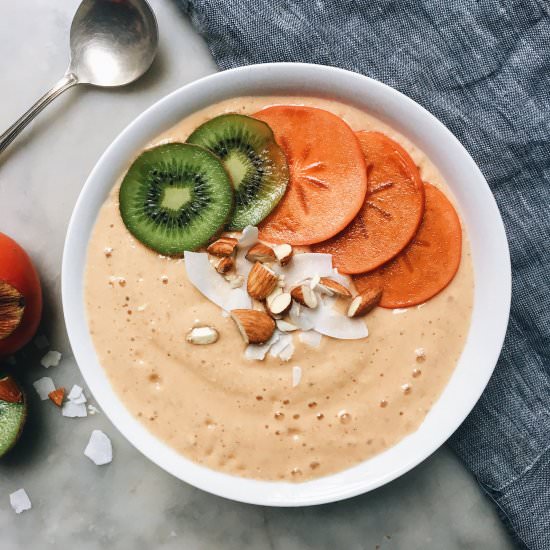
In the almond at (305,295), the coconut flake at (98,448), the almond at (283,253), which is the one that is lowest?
the coconut flake at (98,448)

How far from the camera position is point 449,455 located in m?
2.70

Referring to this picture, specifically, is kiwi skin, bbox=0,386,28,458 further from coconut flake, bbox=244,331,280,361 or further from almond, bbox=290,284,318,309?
almond, bbox=290,284,318,309

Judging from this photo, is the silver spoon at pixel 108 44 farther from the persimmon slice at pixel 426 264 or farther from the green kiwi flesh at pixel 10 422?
the persimmon slice at pixel 426 264

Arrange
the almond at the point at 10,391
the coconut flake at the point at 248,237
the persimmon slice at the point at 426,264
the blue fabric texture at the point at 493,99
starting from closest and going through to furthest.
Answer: the coconut flake at the point at 248,237, the persimmon slice at the point at 426,264, the almond at the point at 10,391, the blue fabric texture at the point at 493,99

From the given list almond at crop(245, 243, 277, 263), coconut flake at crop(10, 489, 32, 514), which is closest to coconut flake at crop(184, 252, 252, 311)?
almond at crop(245, 243, 277, 263)

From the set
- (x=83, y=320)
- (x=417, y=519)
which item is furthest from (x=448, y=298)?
(x=83, y=320)

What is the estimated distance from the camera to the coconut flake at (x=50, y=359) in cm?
270

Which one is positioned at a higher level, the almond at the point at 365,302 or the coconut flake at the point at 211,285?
the coconut flake at the point at 211,285

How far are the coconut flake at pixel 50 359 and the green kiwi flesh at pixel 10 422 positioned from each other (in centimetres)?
18

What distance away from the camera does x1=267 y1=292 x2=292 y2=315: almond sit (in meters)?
2.31

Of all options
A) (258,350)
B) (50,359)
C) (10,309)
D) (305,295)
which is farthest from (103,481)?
(305,295)

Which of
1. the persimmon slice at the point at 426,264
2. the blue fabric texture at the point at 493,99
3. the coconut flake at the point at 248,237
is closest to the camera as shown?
the coconut flake at the point at 248,237

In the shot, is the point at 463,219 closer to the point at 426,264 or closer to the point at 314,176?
the point at 426,264

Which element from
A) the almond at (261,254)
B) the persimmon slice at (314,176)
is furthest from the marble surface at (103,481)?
the almond at (261,254)
